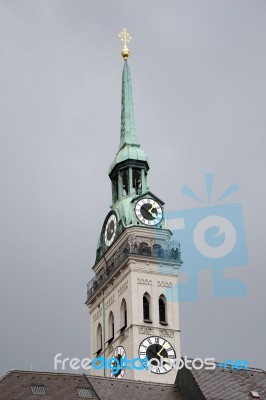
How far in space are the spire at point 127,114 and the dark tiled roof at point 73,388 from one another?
3697 centimetres

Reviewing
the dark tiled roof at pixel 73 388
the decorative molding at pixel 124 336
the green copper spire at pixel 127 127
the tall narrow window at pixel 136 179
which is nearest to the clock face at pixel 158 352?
the decorative molding at pixel 124 336

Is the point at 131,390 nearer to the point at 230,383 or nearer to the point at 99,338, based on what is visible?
the point at 230,383

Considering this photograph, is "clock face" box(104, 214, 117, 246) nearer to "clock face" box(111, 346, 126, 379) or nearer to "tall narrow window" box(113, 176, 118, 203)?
"tall narrow window" box(113, 176, 118, 203)

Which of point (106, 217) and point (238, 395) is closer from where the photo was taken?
point (238, 395)

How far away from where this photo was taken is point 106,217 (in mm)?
111312

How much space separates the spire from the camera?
114500 mm

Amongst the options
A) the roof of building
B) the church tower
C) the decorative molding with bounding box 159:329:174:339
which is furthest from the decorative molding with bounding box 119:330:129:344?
the roof of building

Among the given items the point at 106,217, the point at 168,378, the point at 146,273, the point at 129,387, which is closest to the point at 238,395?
the point at 129,387

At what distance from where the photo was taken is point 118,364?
102m

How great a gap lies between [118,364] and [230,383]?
2259 cm

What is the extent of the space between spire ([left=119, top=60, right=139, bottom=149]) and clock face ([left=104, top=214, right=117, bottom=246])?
7.05 m

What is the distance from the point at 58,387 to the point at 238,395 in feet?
34.2

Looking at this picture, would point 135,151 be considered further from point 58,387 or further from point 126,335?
point 58,387

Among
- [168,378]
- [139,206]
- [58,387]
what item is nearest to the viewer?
[58,387]
